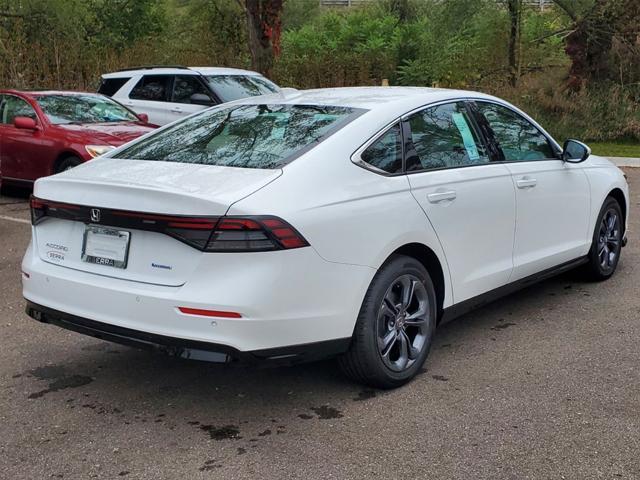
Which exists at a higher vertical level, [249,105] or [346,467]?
[249,105]

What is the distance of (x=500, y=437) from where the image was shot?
3.61 metres

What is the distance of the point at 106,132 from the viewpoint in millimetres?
9766

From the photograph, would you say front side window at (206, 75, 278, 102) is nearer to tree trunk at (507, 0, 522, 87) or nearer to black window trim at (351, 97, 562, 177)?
black window trim at (351, 97, 562, 177)

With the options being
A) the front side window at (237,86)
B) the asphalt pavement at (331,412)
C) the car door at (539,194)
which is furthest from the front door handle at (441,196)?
the front side window at (237,86)

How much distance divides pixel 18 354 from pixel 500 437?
2984mm

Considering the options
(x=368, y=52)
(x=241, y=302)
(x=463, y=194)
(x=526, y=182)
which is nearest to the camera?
(x=241, y=302)

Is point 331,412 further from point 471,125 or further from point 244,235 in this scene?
point 471,125

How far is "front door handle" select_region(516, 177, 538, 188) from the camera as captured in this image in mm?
5109

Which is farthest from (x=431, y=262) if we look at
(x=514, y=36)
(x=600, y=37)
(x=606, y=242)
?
(x=514, y=36)

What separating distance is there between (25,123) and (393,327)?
7.37 meters

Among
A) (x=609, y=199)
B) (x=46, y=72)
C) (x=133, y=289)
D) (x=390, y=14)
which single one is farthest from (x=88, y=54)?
(x=390, y=14)

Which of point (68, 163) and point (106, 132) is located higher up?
point (106, 132)

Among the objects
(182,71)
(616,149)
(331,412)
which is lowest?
(331,412)

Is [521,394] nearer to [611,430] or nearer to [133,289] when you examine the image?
[611,430]
